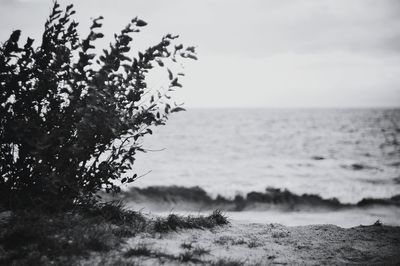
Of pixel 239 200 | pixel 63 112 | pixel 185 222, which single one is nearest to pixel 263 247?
pixel 185 222

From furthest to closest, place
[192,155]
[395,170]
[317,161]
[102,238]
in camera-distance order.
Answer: [192,155] → [317,161] → [395,170] → [102,238]

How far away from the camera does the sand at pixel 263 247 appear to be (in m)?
3.42

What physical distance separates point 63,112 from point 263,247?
310 cm

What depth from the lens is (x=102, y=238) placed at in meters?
3.43

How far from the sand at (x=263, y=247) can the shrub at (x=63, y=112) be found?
114cm

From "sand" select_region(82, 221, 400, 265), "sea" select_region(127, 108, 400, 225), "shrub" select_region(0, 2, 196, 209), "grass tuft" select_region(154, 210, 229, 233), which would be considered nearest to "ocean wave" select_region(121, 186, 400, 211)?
"sea" select_region(127, 108, 400, 225)

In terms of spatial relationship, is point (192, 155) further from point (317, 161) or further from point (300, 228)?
point (300, 228)

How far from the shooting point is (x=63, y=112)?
4.05m

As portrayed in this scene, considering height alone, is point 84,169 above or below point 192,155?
above

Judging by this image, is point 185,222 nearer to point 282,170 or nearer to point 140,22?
point 140,22

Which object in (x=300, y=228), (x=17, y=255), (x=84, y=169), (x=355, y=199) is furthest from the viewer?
(x=355, y=199)

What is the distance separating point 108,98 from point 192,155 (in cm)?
2524

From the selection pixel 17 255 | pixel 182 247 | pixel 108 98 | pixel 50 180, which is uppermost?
pixel 108 98

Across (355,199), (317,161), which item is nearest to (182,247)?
(355,199)
